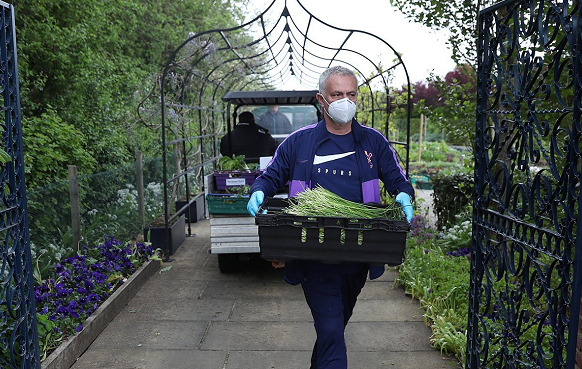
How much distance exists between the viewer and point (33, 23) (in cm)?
884

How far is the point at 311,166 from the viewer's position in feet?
11.0

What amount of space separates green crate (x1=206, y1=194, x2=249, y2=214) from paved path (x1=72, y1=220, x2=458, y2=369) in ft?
2.86

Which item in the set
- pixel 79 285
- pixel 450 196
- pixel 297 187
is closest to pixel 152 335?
pixel 79 285

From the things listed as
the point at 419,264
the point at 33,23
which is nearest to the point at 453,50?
the point at 419,264

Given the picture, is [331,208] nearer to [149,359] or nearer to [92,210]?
[149,359]

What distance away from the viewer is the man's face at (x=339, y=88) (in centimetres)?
331

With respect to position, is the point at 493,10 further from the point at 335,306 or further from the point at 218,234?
the point at 218,234

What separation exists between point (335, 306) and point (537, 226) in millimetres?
1223

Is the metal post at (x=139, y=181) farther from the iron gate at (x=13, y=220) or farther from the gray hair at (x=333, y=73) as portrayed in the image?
the gray hair at (x=333, y=73)

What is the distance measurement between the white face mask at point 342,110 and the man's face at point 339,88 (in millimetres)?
45

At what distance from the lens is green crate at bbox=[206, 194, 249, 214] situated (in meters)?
6.26

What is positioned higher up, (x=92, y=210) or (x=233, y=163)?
(x=233, y=163)

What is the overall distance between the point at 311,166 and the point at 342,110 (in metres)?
0.39

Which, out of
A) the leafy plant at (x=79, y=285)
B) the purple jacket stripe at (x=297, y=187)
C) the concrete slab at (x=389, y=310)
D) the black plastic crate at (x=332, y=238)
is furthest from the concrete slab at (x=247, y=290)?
the black plastic crate at (x=332, y=238)
